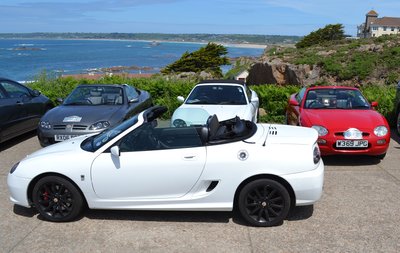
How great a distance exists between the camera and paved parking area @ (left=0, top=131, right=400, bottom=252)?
163 inches

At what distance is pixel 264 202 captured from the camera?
4.49m

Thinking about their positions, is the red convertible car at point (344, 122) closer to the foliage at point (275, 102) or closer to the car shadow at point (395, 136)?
the car shadow at point (395, 136)

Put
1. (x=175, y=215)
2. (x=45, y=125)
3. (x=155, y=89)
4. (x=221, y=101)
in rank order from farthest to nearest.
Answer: (x=155, y=89), (x=221, y=101), (x=45, y=125), (x=175, y=215)

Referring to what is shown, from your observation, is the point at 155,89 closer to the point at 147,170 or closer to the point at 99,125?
the point at 99,125

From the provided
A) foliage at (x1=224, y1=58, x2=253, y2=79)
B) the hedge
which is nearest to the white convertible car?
the hedge

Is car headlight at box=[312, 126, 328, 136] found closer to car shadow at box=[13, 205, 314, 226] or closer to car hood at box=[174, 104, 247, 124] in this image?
car hood at box=[174, 104, 247, 124]

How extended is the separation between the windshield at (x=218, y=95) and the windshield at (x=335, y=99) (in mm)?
1433

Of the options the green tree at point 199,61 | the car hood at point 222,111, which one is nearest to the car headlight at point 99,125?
the car hood at point 222,111

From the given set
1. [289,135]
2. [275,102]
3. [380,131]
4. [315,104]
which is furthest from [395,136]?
[289,135]

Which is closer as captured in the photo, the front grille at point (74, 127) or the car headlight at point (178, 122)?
the car headlight at point (178, 122)

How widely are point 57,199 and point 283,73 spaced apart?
1821cm

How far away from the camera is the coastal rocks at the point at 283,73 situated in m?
20.3

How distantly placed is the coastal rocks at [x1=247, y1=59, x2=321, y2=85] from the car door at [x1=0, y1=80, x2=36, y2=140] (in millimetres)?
13953

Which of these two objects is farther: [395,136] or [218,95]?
[395,136]
